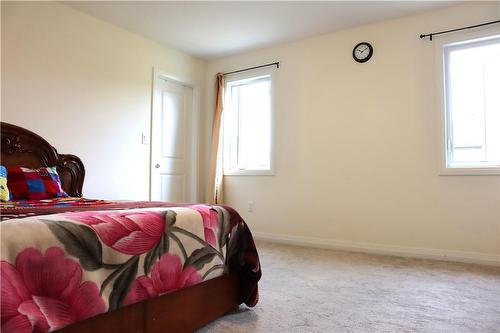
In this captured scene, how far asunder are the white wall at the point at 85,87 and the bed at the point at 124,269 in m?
1.89

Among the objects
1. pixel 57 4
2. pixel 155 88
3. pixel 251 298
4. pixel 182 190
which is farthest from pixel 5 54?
pixel 251 298

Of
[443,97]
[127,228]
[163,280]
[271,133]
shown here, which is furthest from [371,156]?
[127,228]

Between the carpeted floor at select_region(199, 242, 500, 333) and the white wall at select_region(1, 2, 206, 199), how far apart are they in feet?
6.21

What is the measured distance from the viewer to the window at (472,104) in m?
3.11

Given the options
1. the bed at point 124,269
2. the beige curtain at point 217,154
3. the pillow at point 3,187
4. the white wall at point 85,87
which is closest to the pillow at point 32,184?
the pillow at point 3,187

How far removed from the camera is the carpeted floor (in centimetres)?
169

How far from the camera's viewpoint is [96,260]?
1.15 metres

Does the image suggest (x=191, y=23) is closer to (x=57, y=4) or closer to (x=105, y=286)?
(x=57, y=4)

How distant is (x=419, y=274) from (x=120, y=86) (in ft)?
11.3

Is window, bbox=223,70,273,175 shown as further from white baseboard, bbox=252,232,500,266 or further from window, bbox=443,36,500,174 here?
window, bbox=443,36,500,174

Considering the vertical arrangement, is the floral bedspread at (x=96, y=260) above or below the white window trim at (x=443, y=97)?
below

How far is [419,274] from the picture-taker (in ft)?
8.73

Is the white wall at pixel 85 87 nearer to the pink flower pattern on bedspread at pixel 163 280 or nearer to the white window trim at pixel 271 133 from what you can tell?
the white window trim at pixel 271 133

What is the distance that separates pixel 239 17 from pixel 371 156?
79.4 inches
